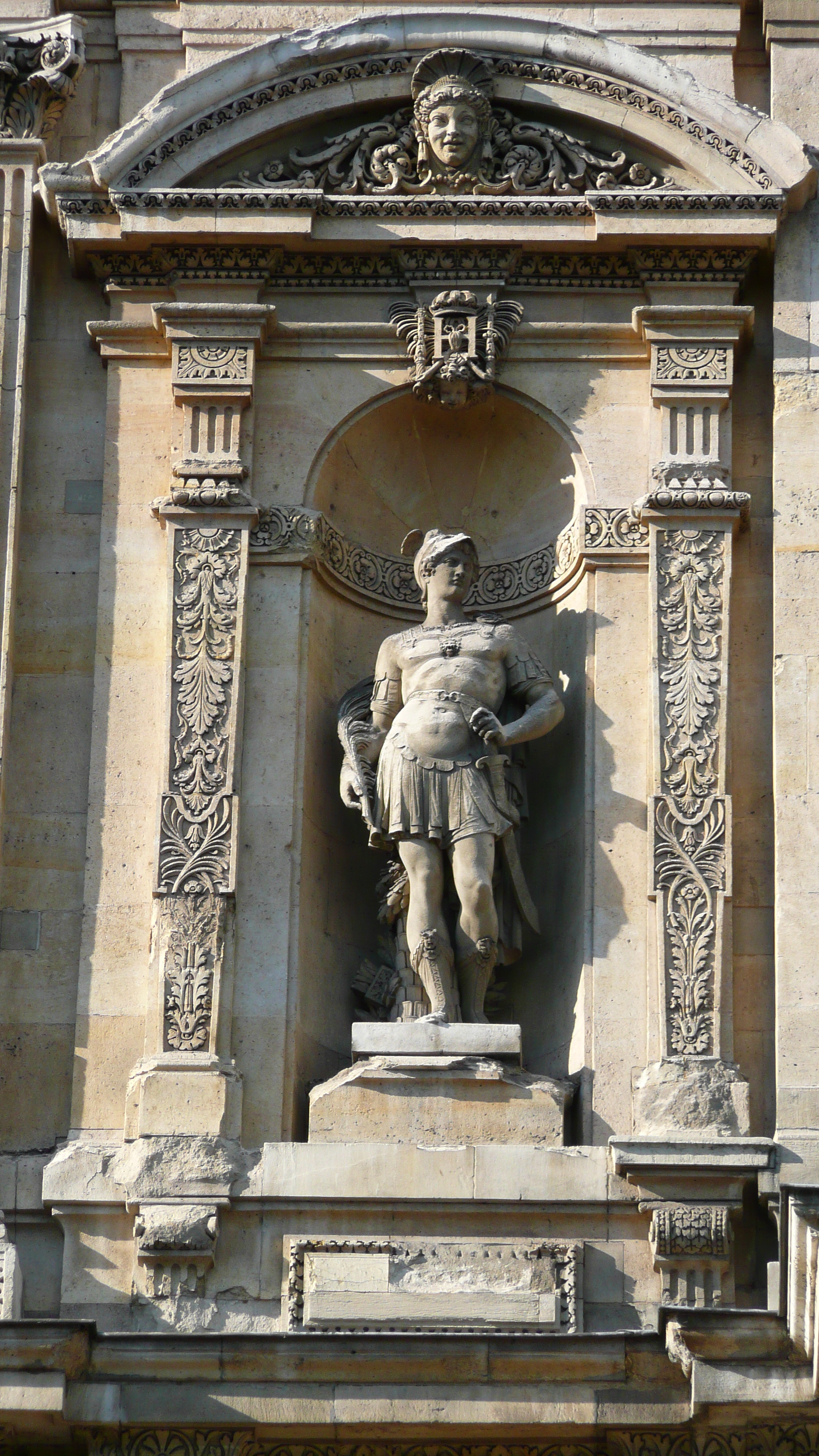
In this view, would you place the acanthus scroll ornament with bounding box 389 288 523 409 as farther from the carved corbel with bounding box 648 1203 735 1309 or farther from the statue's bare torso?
the carved corbel with bounding box 648 1203 735 1309

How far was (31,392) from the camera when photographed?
58.1 feet

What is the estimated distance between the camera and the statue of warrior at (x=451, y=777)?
16438mm

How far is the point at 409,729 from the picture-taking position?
54.6ft

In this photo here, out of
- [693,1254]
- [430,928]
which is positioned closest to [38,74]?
[430,928]

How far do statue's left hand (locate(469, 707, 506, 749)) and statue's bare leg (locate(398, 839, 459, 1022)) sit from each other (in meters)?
0.63

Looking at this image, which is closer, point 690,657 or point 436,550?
point 690,657

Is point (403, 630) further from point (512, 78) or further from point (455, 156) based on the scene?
point (512, 78)

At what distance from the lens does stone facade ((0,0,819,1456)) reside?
15.4 metres

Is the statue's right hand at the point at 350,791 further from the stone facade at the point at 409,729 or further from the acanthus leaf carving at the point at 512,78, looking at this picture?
the acanthus leaf carving at the point at 512,78

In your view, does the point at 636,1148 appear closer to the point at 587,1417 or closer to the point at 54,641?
the point at 587,1417

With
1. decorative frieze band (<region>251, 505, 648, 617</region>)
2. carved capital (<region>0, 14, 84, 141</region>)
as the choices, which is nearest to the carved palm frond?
decorative frieze band (<region>251, 505, 648, 617</region>)

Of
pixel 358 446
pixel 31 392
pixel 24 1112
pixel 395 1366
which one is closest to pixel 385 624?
pixel 358 446

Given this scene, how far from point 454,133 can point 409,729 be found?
140 inches

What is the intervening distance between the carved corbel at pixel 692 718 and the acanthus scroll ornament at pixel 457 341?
0.83m
